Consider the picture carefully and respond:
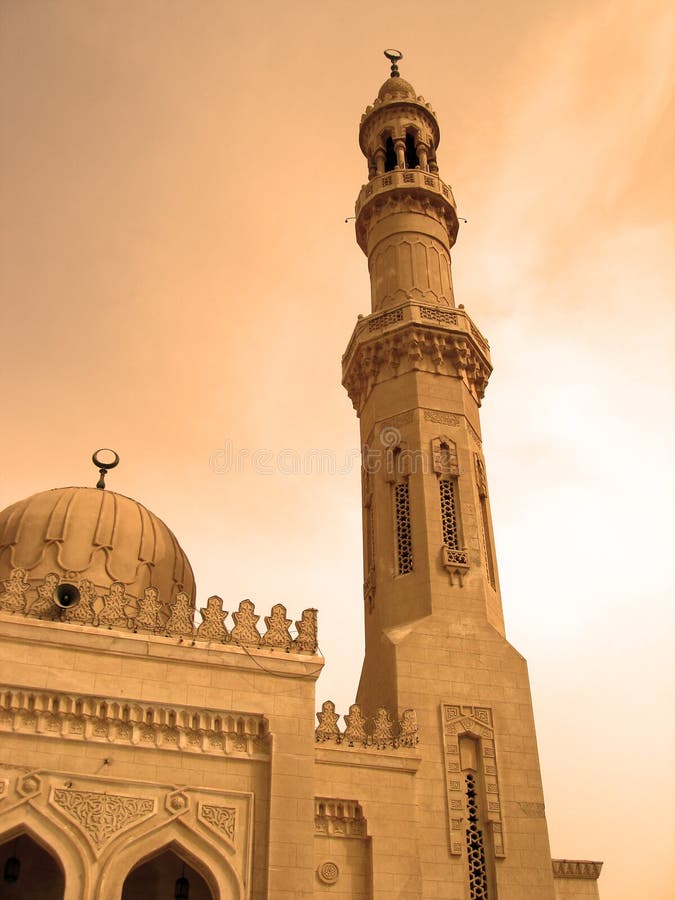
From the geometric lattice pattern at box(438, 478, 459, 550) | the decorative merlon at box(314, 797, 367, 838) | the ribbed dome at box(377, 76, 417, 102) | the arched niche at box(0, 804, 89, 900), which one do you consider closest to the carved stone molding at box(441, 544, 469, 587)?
the geometric lattice pattern at box(438, 478, 459, 550)

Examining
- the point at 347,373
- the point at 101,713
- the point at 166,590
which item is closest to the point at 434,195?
the point at 347,373

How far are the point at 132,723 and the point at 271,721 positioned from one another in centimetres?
200

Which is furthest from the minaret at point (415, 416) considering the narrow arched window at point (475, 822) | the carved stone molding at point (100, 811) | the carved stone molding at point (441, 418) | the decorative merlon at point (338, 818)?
the carved stone molding at point (100, 811)

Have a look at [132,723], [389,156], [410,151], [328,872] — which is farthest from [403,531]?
[410,151]

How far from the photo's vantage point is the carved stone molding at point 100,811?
12438mm

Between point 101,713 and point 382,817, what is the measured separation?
4.48 metres

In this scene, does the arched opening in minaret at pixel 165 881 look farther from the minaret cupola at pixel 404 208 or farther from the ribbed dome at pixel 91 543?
the minaret cupola at pixel 404 208

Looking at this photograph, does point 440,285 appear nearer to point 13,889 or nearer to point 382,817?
point 382,817

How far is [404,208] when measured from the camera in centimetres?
2228

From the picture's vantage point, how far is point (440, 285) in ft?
70.5

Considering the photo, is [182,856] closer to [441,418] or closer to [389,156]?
[441,418]

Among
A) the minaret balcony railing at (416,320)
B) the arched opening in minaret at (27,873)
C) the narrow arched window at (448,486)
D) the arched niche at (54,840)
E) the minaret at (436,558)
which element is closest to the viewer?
the arched niche at (54,840)

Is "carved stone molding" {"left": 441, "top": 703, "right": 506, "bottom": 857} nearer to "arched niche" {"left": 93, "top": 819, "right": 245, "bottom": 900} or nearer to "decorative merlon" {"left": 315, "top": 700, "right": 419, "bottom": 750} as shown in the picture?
"decorative merlon" {"left": 315, "top": 700, "right": 419, "bottom": 750}

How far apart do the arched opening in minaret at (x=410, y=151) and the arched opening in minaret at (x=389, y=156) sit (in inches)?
14.0
